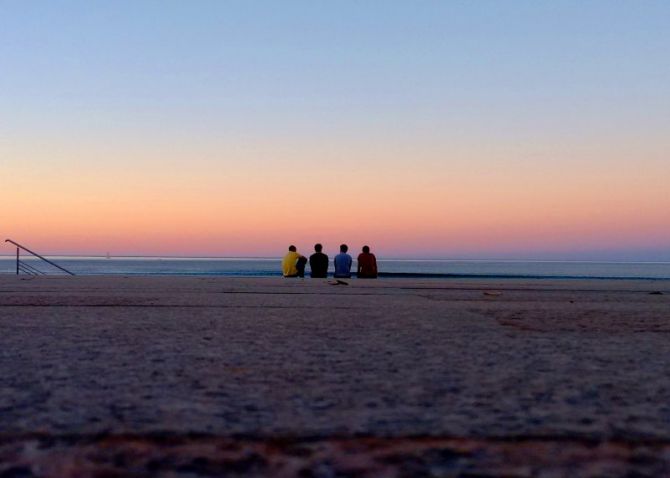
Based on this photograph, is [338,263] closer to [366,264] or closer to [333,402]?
[366,264]

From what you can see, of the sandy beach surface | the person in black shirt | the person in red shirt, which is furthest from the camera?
the person in black shirt

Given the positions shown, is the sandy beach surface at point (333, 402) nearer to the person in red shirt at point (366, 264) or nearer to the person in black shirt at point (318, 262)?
the person in red shirt at point (366, 264)

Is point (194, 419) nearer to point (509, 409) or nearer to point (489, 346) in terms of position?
point (509, 409)

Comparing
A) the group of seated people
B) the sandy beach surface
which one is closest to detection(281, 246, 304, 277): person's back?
the group of seated people

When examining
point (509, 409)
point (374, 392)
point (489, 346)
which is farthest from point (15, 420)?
point (489, 346)

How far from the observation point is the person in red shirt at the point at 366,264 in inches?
661

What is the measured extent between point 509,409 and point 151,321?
2687 mm

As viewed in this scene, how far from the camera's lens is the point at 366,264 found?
16.8m

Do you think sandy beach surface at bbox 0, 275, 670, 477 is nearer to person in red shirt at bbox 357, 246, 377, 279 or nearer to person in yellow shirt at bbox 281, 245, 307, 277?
person in red shirt at bbox 357, 246, 377, 279

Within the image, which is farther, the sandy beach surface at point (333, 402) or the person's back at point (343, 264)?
the person's back at point (343, 264)

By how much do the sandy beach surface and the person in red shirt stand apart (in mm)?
13371

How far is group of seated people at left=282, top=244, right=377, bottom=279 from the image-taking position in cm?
1694

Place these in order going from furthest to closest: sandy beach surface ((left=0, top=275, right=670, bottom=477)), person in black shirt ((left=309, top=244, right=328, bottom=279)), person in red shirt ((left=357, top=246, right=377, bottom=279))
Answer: person in black shirt ((left=309, top=244, right=328, bottom=279)) → person in red shirt ((left=357, top=246, right=377, bottom=279)) → sandy beach surface ((left=0, top=275, right=670, bottom=477))

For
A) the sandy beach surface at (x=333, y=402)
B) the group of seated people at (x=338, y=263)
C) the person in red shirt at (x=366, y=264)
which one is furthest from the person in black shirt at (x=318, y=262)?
the sandy beach surface at (x=333, y=402)
